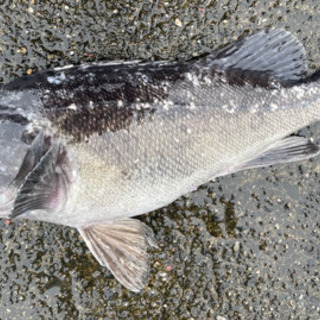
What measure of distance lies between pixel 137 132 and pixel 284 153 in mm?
746

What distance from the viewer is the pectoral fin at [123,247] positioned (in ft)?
6.05

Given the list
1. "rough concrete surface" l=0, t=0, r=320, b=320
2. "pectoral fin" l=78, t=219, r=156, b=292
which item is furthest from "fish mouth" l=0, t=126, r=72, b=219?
"rough concrete surface" l=0, t=0, r=320, b=320

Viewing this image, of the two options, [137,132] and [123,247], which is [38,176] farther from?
[123,247]

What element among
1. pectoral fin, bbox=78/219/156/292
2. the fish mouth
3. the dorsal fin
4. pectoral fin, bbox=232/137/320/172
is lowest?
pectoral fin, bbox=78/219/156/292

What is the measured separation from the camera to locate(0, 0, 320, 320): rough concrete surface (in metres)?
2.00

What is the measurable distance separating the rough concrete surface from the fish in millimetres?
243

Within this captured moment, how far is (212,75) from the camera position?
5.82 feet

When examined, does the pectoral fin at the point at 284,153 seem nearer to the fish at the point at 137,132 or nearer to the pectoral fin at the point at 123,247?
the fish at the point at 137,132

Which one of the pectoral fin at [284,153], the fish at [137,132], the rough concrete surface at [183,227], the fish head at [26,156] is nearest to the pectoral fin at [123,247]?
the fish at [137,132]

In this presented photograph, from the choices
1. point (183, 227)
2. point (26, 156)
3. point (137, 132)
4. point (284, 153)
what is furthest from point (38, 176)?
point (284, 153)

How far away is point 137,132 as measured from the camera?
65.1 inches

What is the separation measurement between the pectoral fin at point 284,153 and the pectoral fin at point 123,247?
0.57 meters

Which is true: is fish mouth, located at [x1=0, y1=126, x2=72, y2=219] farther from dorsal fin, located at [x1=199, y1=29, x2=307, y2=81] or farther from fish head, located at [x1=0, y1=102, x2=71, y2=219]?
dorsal fin, located at [x1=199, y1=29, x2=307, y2=81]

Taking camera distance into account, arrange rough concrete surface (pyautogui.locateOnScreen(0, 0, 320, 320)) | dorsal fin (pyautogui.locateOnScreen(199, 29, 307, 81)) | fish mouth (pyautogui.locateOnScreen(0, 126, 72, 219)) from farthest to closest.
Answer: rough concrete surface (pyautogui.locateOnScreen(0, 0, 320, 320)) → dorsal fin (pyautogui.locateOnScreen(199, 29, 307, 81)) → fish mouth (pyautogui.locateOnScreen(0, 126, 72, 219))
